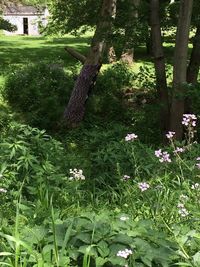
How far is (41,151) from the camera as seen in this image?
5734 mm

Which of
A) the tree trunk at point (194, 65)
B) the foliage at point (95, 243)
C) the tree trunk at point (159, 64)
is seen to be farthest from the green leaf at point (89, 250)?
the tree trunk at point (194, 65)

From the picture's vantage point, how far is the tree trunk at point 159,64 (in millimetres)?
10445

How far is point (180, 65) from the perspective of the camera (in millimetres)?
10047

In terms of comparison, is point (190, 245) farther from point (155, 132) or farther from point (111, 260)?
point (155, 132)

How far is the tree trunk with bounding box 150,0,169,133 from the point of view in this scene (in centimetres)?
1045

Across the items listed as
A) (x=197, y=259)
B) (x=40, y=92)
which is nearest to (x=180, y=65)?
(x=40, y=92)

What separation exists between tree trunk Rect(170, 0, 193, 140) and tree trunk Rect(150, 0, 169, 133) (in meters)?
0.37

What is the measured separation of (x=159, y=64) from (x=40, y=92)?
4520 millimetres

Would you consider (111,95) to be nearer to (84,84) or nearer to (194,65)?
(84,84)

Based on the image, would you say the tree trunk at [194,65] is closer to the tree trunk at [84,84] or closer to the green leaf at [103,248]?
the tree trunk at [84,84]

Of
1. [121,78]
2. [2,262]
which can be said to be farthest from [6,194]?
[121,78]

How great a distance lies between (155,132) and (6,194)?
277 inches

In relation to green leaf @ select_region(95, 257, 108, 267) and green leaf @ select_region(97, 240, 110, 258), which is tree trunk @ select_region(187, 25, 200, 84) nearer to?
green leaf @ select_region(97, 240, 110, 258)

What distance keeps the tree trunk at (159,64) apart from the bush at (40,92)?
3010 mm
